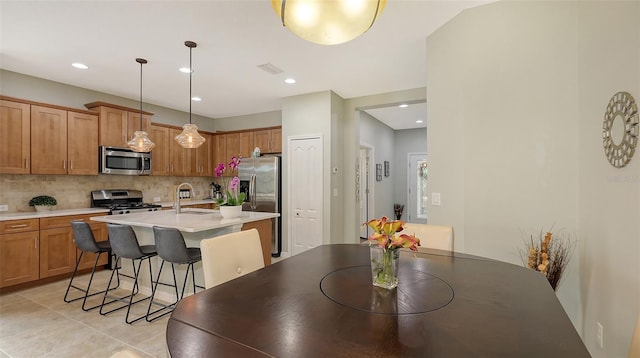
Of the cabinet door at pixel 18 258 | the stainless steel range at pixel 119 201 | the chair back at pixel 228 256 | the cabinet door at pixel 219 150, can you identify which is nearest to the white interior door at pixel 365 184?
the cabinet door at pixel 219 150

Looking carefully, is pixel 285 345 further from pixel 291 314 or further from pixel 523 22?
pixel 523 22

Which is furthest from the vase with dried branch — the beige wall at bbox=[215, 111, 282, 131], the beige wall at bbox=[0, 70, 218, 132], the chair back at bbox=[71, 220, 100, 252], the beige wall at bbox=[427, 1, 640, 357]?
the beige wall at bbox=[0, 70, 218, 132]

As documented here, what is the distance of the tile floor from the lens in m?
2.23

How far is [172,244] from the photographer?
250cm

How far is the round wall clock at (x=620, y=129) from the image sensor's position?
146cm

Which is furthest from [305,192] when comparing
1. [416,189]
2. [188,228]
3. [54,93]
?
[416,189]

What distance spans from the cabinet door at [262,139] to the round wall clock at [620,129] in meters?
4.65

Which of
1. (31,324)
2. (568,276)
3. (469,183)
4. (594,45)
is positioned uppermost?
(594,45)

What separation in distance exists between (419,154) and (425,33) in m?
5.21

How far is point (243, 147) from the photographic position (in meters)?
5.84

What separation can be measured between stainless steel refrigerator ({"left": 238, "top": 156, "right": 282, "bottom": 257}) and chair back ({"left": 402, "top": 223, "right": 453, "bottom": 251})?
3057 mm

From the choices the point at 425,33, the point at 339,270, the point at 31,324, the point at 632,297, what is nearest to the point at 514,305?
the point at 339,270

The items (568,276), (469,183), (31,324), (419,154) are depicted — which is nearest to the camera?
(568,276)

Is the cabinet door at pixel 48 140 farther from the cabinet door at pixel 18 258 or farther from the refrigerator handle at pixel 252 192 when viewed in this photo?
the refrigerator handle at pixel 252 192
